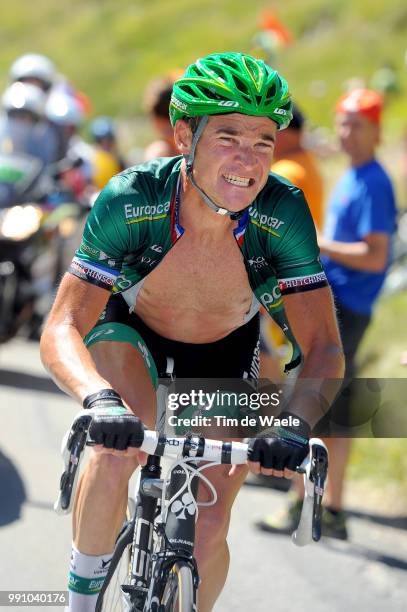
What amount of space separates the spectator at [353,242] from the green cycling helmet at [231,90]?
8.51 feet

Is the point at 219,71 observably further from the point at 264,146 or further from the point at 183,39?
the point at 183,39

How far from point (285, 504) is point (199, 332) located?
2871 millimetres

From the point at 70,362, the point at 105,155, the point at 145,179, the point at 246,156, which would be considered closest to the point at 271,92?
the point at 246,156

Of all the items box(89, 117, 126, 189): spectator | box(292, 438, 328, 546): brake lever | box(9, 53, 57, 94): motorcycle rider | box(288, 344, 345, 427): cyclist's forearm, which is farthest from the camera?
box(89, 117, 126, 189): spectator

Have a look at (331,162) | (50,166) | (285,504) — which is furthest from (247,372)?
(331,162)

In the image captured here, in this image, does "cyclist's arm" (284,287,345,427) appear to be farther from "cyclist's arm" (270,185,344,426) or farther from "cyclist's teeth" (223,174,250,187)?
"cyclist's teeth" (223,174,250,187)

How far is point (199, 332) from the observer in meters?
4.22

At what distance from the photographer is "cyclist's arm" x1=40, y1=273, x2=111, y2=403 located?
362cm

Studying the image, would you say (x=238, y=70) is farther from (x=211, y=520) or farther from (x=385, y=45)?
(x=385, y=45)

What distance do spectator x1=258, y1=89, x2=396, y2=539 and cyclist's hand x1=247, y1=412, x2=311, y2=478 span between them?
3.04 m

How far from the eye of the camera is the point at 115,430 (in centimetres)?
332

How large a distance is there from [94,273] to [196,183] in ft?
1.44

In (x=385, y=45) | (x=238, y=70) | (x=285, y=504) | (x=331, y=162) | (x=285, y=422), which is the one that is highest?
(x=385, y=45)

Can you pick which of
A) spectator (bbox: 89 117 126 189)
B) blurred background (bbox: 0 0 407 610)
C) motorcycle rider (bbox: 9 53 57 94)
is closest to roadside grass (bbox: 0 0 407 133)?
spectator (bbox: 89 117 126 189)
